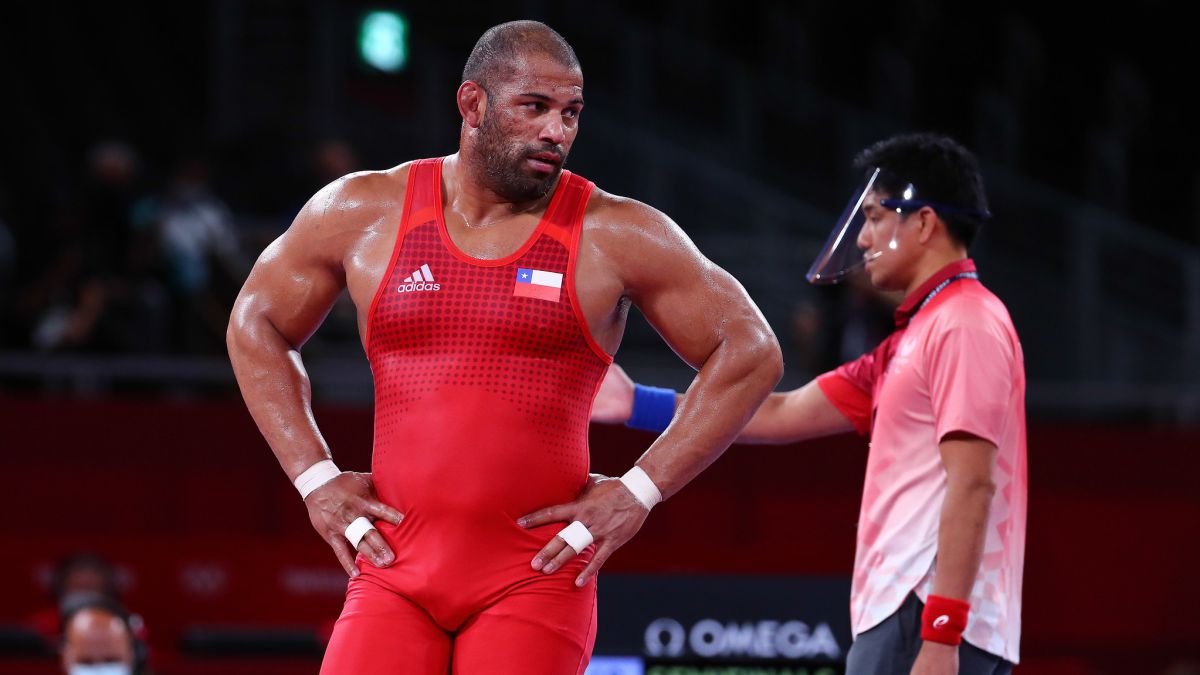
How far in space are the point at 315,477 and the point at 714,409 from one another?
93cm

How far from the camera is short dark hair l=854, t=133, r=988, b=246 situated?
4.41 m

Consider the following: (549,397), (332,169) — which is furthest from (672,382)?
(549,397)

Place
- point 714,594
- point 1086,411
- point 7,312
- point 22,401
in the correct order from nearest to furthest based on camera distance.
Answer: point 714,594
point 22,401
point 7,312
point 1086,411

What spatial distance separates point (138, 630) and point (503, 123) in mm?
2557

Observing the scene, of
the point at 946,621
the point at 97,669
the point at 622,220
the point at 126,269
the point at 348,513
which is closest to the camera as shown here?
the point at 348,513

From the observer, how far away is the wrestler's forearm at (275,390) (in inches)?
147

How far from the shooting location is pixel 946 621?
388cm

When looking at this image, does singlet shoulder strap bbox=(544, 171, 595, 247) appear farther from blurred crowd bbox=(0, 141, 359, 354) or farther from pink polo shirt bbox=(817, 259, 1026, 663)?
blurred crowd bbox=(0, 141, 359, 354)

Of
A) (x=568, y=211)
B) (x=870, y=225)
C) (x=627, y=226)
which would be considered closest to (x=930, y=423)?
(x=870, y=225)

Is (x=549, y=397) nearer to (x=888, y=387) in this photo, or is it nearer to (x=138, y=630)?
(x=888, y=387)

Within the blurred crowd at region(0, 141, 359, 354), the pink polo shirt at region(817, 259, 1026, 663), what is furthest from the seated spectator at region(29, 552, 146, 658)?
the pink polo shirt at region(817, 259, 1026, 663)

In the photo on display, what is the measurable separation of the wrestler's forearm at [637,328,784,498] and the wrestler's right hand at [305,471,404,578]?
23.8 inches

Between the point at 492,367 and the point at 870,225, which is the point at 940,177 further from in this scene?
the point at 492,367

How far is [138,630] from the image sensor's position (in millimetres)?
5305
